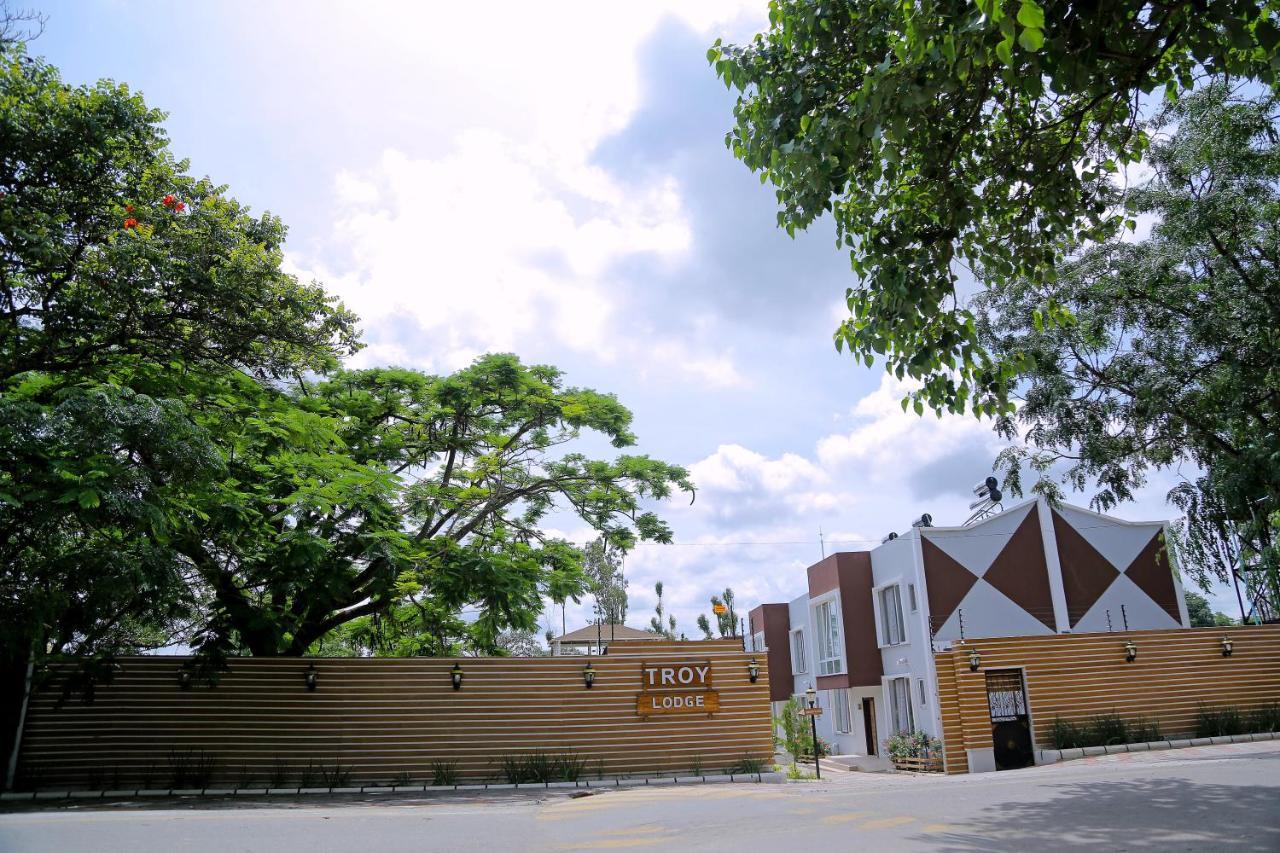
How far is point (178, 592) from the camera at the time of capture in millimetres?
13086

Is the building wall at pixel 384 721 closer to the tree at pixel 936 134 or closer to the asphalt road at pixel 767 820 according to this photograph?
the asphalt road at pixel 767 820

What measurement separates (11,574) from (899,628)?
21.5 m

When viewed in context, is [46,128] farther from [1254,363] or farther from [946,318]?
[1254,363]

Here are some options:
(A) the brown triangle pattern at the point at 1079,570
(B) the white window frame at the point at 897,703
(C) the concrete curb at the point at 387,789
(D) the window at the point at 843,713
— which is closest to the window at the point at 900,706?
(B) the white window frame at the point at 897,703

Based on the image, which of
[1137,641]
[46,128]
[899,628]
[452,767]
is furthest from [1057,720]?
[46,128]

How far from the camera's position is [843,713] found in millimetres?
28844

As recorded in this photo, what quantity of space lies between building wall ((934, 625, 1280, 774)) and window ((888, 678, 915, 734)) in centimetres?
635

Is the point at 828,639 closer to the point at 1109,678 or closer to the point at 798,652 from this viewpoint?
the point at 798,652

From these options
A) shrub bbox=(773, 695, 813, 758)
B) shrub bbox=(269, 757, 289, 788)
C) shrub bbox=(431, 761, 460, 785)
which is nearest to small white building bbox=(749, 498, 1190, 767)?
shrub bbox=(773, 695, 813, 758)

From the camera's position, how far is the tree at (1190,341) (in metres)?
12.8

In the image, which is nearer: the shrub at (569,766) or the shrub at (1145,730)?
the shrub at (569,766)

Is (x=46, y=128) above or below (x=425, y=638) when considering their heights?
above

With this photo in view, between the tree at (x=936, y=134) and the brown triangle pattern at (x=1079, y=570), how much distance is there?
57.6 feet

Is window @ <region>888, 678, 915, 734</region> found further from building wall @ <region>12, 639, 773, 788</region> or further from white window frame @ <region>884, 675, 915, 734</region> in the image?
building wall @ <region>12, 639, 773, 788</region>
